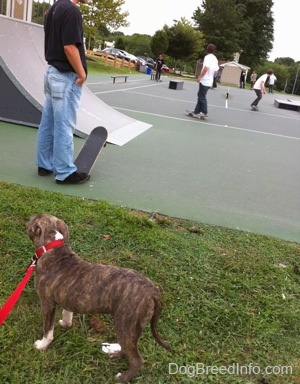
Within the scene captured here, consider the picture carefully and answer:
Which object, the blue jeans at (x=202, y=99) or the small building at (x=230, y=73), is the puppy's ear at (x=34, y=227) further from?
the small building at (x=230, y=73)

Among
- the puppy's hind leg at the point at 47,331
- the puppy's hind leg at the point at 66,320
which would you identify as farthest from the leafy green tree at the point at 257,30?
the puppy's hind leg at the point at 47,331

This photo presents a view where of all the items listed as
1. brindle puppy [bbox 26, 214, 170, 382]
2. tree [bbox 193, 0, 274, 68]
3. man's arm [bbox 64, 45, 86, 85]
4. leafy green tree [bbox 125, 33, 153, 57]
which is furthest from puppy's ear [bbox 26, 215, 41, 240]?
tree [bbox 193, 0, 274, 68]

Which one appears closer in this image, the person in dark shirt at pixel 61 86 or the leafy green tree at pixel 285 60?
the person in dark shirt at pixel 61 86

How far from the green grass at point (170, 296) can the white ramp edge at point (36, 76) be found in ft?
10.6

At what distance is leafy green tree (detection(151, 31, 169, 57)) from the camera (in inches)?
1890

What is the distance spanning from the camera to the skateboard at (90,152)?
4926 millimetres

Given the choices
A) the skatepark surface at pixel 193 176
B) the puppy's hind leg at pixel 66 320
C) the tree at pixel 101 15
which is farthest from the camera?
the tree at pixel 101 15

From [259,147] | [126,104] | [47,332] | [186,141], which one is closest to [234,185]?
[186,141]

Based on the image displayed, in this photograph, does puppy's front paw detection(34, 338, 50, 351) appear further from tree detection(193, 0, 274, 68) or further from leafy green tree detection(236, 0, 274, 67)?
leafy green tree detection(236, 0, 274, 67)

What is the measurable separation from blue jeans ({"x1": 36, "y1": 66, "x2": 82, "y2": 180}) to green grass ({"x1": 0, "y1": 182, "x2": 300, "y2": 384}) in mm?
536

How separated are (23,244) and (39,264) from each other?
1084 mm

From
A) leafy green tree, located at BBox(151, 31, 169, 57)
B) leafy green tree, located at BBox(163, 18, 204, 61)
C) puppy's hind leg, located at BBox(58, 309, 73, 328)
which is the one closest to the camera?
puppy's hind leg, located at BBox(58, 309, 73, 328)

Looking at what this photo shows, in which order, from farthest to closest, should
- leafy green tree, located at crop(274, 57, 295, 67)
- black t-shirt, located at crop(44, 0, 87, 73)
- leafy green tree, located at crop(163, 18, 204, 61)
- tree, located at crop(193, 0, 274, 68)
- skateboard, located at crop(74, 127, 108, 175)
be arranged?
leafy green tree, located at crop(274, 57, 295, 67)
tree, located at crop(193, 0, 274, 68)
leafy green tree, located at crop(163, 18, 204, 61)
skateboard, located at crop(74, 127, 108, 175)
black t-shirt, located at crop(44, 0, 87, 73)

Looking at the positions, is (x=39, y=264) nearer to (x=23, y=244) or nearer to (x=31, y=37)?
(x=23, y=244)
